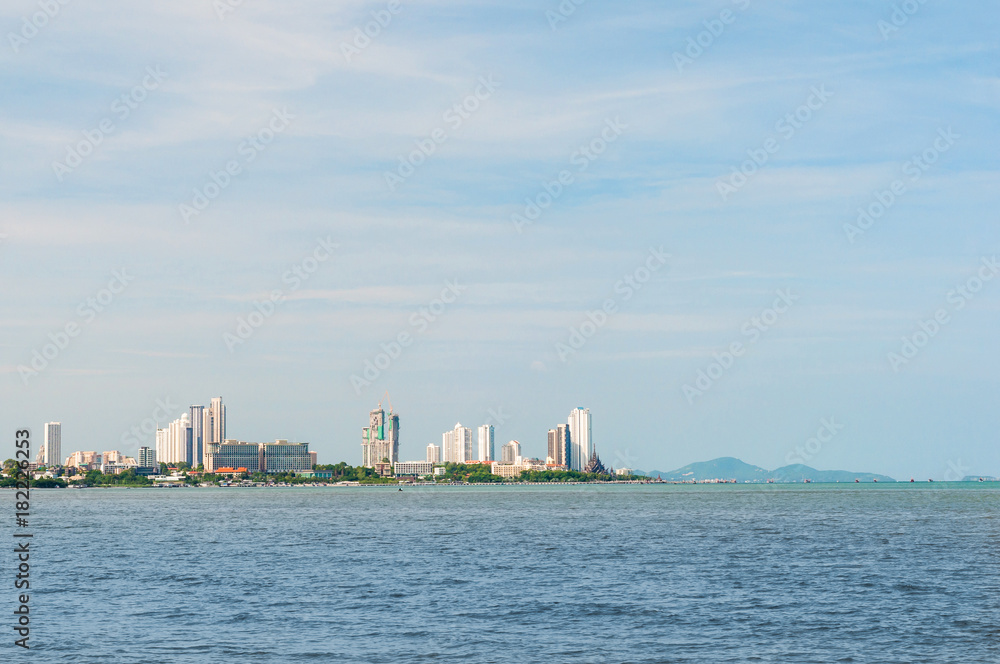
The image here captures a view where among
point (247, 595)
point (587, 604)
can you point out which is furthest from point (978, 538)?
point (247, 595)

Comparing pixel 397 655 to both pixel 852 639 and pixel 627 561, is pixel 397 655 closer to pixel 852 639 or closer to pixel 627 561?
pixel 852 639

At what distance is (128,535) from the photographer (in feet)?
305

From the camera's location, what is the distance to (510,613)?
42.4m

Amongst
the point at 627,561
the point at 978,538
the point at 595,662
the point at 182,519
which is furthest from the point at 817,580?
the point at 182,519

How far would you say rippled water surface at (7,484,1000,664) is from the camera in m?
35.2

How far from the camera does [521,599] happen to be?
152 feet

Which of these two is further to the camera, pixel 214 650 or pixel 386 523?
pixel 386 523

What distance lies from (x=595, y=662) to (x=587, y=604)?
38.7ft

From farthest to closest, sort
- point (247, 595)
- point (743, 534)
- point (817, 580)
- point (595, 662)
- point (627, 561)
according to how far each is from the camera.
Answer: point (743, 534) < point (627, 561) < point (817, 580) < point (247, 595) < point (595, 662)

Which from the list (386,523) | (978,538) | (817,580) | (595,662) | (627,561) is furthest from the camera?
(386,523)

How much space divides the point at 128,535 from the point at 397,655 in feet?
216

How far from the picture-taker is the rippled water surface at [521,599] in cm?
3519

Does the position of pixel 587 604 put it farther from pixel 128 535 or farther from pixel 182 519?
pixel 182 519

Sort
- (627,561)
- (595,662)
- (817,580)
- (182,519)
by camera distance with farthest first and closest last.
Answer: (182,519), (627,561), (817,580), (595,662)
